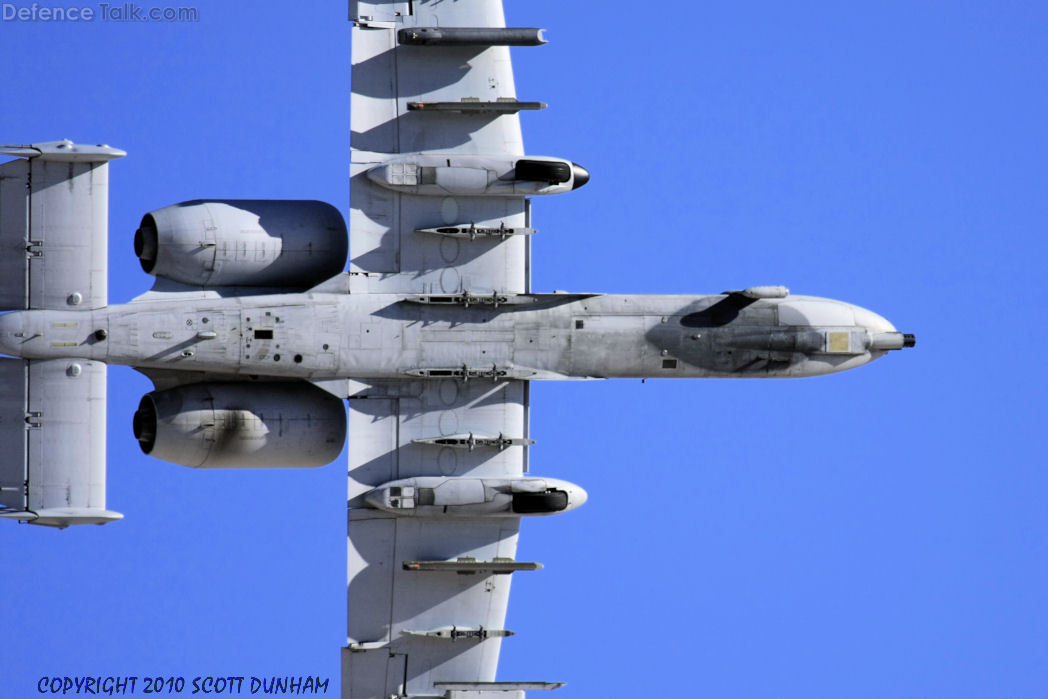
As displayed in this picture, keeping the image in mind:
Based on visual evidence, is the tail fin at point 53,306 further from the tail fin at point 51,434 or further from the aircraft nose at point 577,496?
the aircraft nose at point 577,496

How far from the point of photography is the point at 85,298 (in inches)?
1233

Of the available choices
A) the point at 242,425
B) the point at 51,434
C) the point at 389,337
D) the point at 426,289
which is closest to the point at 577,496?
the point at 389,337

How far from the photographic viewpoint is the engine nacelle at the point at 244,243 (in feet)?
103

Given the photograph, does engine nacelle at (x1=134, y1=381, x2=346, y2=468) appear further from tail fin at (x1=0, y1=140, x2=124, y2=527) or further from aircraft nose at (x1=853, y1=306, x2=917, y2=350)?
aircraft nose at (x1=853, y1=306, x2=917, y2=350)

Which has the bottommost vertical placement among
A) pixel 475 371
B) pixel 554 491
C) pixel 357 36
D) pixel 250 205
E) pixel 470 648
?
pixel 470 648

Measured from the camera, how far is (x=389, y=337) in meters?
32.0

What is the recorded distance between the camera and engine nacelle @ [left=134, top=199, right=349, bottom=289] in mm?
31531

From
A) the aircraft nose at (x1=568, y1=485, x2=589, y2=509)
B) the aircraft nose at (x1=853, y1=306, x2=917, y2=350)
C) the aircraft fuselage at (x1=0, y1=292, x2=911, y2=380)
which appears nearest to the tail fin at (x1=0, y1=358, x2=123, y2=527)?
the aircraft fuselage at (x1=0, y1=292, x2=911, y2=380)

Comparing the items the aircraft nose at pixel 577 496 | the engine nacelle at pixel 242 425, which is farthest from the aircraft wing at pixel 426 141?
the aircraft nose at pixel 577 496

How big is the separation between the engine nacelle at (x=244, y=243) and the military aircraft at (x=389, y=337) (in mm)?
35

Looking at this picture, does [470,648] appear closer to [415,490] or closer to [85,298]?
[415,490]

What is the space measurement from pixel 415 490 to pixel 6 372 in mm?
6717

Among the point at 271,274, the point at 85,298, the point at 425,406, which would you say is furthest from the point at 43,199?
the point at 425,406

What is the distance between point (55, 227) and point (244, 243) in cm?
296
